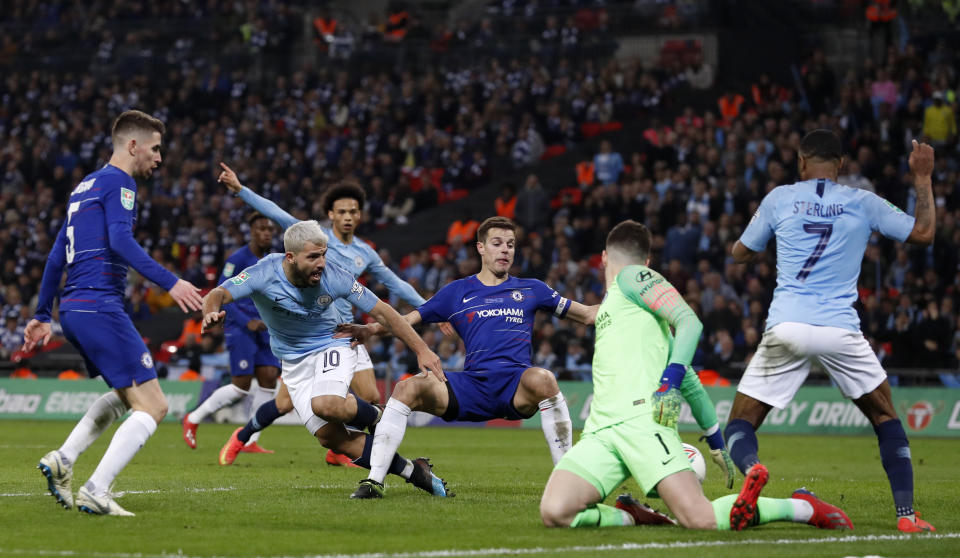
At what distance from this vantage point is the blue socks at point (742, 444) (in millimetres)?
8337

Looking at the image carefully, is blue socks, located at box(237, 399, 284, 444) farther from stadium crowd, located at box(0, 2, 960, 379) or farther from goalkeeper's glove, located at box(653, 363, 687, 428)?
stadium crowd, located at box(0, 2, 960, 379)

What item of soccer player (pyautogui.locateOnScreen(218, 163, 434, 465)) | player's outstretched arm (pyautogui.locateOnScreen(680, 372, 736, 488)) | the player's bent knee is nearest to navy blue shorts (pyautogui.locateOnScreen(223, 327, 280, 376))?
soccer player (pyautogui.locateOnScreen(218, 163, 434, 465))

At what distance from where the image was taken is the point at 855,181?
2372 cm

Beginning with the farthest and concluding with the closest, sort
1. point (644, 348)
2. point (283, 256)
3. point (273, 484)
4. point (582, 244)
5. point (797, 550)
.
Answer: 1. point (582, 244)
2. point (273, 484)
3. point (283, 256)
4. point (644, 348)
5. point (797, 550)

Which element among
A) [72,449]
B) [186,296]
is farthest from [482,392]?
[72,449]

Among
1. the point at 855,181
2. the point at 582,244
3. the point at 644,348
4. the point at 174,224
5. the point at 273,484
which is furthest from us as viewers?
the point at 174,224

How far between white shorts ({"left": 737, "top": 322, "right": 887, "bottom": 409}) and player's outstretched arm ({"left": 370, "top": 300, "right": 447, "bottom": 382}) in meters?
2.28

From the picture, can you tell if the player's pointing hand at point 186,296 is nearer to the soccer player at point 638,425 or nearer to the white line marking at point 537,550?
the white line marking at point 537,550

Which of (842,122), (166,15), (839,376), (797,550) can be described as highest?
(166,15)

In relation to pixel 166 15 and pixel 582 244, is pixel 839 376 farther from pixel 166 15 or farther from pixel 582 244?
pixel 166 15

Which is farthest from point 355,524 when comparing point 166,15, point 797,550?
point 166,15

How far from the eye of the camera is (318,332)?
1103cm

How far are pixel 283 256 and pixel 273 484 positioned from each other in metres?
2.34

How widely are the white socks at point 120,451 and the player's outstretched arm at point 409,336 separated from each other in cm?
189
